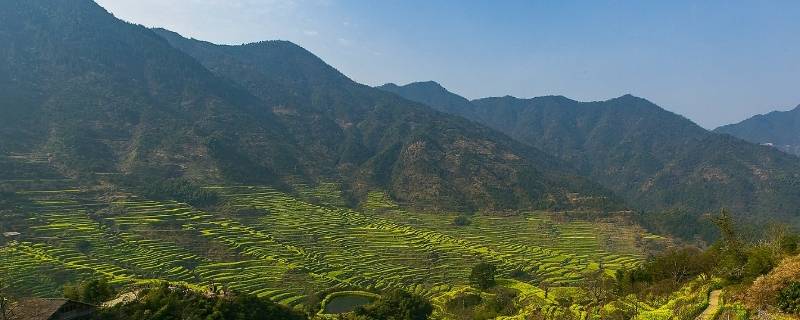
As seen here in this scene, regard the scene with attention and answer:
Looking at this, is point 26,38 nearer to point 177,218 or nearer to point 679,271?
point 177,218

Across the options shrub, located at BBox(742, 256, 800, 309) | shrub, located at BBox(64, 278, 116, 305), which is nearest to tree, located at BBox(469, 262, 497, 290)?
shrub, located at BBox(742, 256, 800, 309)

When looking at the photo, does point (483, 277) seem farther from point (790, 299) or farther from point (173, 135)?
point (173, 135)

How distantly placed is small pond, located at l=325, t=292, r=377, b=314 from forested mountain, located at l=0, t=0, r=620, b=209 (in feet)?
230

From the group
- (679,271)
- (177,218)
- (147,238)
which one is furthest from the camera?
(177,218)

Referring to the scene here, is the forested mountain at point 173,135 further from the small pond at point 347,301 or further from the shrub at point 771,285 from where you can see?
the shrub at point 771,285

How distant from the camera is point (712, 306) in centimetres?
2445

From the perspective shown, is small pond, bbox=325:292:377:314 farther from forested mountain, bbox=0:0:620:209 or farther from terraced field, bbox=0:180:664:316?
forested mountain, bbox=0:0:620:209

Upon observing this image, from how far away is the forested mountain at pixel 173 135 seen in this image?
12469 cm

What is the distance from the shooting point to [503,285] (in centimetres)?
6375

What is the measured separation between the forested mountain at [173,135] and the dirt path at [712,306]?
104 m

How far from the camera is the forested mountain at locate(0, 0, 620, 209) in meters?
125

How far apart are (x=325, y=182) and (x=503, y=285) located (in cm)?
9347

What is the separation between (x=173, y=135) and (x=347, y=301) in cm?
9823

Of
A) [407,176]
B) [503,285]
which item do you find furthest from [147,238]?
[407,176]
